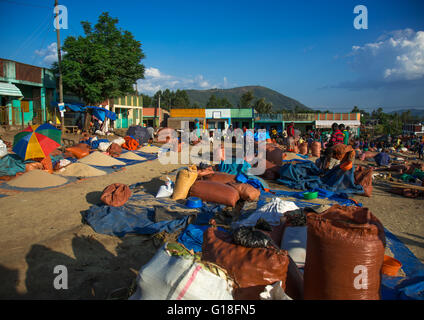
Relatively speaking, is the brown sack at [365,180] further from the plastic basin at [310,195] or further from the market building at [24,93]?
the market building at [24,93]

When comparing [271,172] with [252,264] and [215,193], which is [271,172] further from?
[252,264]

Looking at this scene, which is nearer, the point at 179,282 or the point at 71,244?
the point at 179,282

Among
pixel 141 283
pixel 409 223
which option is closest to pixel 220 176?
pixel 409 223

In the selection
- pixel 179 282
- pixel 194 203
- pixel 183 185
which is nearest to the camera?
pixel 179 282

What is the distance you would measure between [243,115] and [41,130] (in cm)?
2538

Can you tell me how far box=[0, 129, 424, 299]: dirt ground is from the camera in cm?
251

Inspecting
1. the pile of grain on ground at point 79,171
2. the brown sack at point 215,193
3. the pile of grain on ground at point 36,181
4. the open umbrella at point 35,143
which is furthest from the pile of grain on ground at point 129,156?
the brown sack at point 215,193

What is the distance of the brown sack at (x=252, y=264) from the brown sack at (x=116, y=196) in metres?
3.01

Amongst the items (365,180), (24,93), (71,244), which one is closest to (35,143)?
(71,244)

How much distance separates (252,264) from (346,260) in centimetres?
63

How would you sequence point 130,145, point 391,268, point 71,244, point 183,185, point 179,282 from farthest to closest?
point 130,145 → point 183,185 → point 71,244 → point 391,268 → point 179,282

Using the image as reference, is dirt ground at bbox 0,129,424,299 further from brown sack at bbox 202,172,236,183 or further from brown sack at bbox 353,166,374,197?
brown sack at bbox 202,172,236,183

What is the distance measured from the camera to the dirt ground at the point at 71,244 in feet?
8.24

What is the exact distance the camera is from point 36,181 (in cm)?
595
